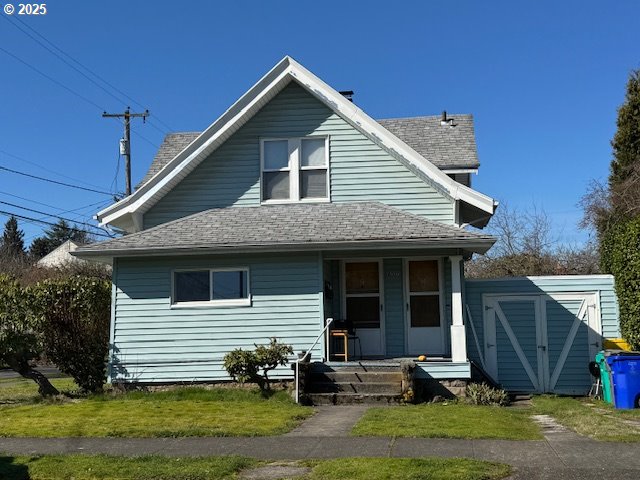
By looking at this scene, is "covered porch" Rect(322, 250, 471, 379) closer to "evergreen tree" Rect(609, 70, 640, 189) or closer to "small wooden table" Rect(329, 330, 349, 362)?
"small wooden table" Rect(329, 330, 349, 362)

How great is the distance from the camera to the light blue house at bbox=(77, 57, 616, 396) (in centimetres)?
1422

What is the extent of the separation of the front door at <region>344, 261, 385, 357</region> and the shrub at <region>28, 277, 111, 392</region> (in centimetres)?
568

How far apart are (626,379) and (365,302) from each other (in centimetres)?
561

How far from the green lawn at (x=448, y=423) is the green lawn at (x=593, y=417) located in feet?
1.87

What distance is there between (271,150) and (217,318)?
4209 mm

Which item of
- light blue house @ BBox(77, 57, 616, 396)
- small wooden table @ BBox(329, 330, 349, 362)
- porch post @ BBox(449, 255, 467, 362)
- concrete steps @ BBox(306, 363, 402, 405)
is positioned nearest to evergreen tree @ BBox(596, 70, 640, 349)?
light blue house @ BBox(77, 57, 616, 396)

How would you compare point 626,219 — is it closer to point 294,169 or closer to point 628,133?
point 628,133

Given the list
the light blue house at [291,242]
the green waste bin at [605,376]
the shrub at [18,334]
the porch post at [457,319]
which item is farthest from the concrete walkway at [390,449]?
the shrub at [18,334]

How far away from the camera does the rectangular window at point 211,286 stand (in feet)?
48.1

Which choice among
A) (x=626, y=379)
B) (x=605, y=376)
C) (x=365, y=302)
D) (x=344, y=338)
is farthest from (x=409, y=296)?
(x=626, y=379)

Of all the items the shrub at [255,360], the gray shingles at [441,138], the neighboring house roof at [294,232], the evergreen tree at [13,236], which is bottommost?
the shrub at [255,360]

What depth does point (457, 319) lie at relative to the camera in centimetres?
1363

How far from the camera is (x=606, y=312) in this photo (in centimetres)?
1510

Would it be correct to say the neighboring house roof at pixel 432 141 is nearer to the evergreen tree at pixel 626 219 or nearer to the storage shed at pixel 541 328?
the storage shed at pixel 541 328
